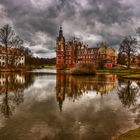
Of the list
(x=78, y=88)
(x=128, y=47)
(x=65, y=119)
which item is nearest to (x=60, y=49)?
(x=128, y=47)

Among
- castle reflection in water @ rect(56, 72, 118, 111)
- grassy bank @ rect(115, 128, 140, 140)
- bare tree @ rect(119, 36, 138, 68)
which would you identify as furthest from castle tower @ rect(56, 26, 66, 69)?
grassy bank @ rect(115, 128, 140, 140)

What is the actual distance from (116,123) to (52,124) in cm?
345

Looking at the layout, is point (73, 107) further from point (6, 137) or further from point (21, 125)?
point (6, 137)

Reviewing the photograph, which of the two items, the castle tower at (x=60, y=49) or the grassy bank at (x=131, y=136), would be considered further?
the castle tower at (x=60, y=49)

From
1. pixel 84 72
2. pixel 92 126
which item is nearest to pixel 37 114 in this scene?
pixel 92 126

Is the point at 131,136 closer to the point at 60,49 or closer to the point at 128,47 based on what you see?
the point at 128,47

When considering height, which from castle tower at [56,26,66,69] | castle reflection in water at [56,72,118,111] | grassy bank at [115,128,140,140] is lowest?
castle reflection in water at [56,72,118,111]

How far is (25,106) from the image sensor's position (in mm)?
18875

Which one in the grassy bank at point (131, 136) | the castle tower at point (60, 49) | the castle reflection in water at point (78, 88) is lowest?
the castle reflection in water at point (78, 88)

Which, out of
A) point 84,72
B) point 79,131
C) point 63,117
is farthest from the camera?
point 84,72

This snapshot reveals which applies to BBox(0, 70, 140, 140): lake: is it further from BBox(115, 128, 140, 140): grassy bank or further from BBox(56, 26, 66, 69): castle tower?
BBox(56, 26, 66, 69): castle tower

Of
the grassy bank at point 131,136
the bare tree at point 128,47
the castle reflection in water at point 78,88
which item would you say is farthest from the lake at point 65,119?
the bare tree at point 128,47

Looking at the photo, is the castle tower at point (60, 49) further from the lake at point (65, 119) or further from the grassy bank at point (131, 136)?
the grassy bank at point (131, 136)

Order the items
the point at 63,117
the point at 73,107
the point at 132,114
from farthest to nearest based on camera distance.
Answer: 1. the point at 73,107
2. the point at 132,114
3. the point at 63,117
